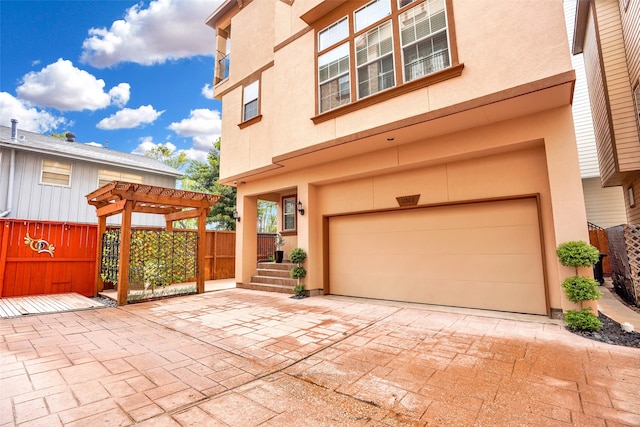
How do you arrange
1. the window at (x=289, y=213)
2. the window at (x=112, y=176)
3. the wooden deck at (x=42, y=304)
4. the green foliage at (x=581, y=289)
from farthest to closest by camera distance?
the window at (x=112, y=176)
the window at (x=289, y=213)
the wooden deck at (x=42, y=304)
the green foliage at (x=581, y=289)

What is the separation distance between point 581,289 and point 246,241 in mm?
7611

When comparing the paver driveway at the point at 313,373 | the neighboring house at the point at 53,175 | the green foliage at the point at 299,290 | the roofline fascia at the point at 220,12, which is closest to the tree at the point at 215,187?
the neighboring house at the point at 53,175

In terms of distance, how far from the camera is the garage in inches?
193

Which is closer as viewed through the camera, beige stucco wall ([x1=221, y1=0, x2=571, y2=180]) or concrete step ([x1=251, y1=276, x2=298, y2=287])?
beige stucco wall ([x1=221, y1=0, x2=571, y2=180])

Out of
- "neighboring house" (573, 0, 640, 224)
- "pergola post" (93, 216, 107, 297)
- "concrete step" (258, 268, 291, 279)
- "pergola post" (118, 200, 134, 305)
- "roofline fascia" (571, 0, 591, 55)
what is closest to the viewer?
"pergola post" (118, 200, 134, 305)

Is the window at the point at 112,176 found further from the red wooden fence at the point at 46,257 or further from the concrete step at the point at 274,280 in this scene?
the concrete step at the point at 274,280

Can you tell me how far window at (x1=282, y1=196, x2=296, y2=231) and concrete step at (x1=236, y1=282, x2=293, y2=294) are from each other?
2375 mm

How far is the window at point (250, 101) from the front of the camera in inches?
332

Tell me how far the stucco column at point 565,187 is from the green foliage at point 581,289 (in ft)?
0.61

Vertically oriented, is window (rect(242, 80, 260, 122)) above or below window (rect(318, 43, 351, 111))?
above

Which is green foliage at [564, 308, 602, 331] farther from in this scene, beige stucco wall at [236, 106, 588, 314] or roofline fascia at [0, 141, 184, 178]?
roofline fascia at [0, 141, 184, 178]

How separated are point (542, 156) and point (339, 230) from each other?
4.31m

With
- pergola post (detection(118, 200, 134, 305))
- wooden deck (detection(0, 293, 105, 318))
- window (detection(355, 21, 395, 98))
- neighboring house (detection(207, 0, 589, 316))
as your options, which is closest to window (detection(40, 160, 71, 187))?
wooden deck (detection(0, 293, 105, 318))

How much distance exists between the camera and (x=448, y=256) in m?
5.59
